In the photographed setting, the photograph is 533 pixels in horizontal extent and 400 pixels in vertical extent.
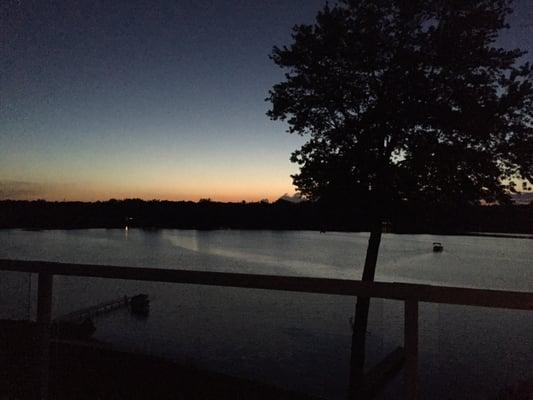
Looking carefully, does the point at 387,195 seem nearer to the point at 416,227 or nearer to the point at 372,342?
the point at 416,227

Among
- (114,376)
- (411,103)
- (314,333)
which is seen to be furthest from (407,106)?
(314,333)

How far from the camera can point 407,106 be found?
1036cm

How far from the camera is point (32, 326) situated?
5.25 meters

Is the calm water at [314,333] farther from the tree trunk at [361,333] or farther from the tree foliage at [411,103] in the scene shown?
the tree foliage at [411,103]

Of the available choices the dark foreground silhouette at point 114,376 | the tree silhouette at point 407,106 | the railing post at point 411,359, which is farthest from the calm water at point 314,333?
A: the tree silhouette at point 407,106

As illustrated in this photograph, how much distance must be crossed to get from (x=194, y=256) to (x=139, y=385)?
121 meters

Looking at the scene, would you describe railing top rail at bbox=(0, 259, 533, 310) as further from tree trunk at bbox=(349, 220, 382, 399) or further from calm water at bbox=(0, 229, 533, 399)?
tree trunk at bbox=(349, 220, 382, 399)

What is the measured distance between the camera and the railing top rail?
7.52ft

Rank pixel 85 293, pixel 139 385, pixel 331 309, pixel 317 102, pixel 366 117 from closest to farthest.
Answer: pixel 139 385 < pixel 366 117 < pixel 317 102 < pixel 331 309 < pixel 85 293

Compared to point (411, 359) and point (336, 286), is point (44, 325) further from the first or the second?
point (411, 359)

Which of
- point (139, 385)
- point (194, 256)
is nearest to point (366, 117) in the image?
point (139, 385)

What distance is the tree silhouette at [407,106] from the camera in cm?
1024

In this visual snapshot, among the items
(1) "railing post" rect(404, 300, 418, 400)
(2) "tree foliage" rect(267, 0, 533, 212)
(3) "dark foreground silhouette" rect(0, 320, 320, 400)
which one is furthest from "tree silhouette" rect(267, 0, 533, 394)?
(1) "railing post" rect(404, 300, 418, 400)

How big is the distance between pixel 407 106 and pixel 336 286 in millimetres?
8850
